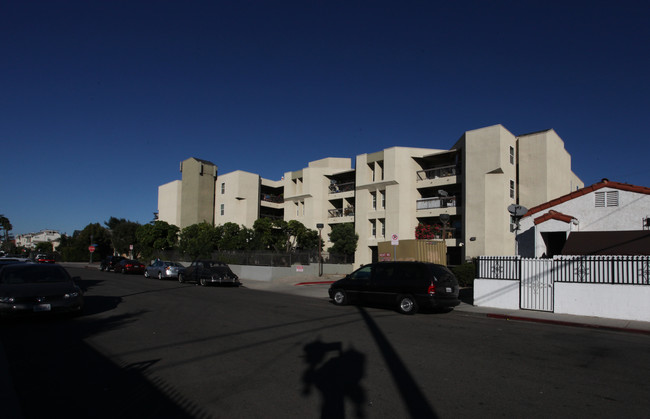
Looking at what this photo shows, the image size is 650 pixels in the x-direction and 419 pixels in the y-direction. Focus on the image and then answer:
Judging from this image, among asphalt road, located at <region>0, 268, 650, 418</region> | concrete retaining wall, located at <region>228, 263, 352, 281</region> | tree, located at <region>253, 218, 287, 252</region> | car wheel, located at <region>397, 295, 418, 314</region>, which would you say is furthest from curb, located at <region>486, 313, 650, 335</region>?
tree, located at <region>253, 218, 287, 252</region>

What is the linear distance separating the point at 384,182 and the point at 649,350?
27.7 metres

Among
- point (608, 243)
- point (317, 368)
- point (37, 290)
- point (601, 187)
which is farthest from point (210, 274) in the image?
point (601, 187)

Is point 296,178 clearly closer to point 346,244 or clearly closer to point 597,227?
point 346,244

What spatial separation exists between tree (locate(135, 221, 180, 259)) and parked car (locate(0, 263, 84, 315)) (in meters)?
34.4

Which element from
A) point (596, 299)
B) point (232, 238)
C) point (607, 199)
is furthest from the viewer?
point (232, 238)

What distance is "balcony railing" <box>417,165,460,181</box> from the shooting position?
1301 inches

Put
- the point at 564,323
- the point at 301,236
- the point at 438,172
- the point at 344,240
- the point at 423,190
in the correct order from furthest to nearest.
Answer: the point at 301,236 → the point at 344,240 → the point at 423,190 → the point at 438,172 → the point at 564,323

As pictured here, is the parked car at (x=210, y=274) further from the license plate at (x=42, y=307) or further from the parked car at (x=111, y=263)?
the parked car at (x=111, y=263)

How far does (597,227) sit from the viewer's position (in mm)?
19875

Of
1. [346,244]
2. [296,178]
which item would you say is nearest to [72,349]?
[346,244]

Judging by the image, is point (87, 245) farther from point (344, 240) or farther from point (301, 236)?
point (344, 240)

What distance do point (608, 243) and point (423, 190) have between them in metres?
18.2

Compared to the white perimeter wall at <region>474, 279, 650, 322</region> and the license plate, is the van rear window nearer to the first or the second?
the white perimeter wall at <region>474, 279, 650, 322</region>

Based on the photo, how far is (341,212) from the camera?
41844 mm
